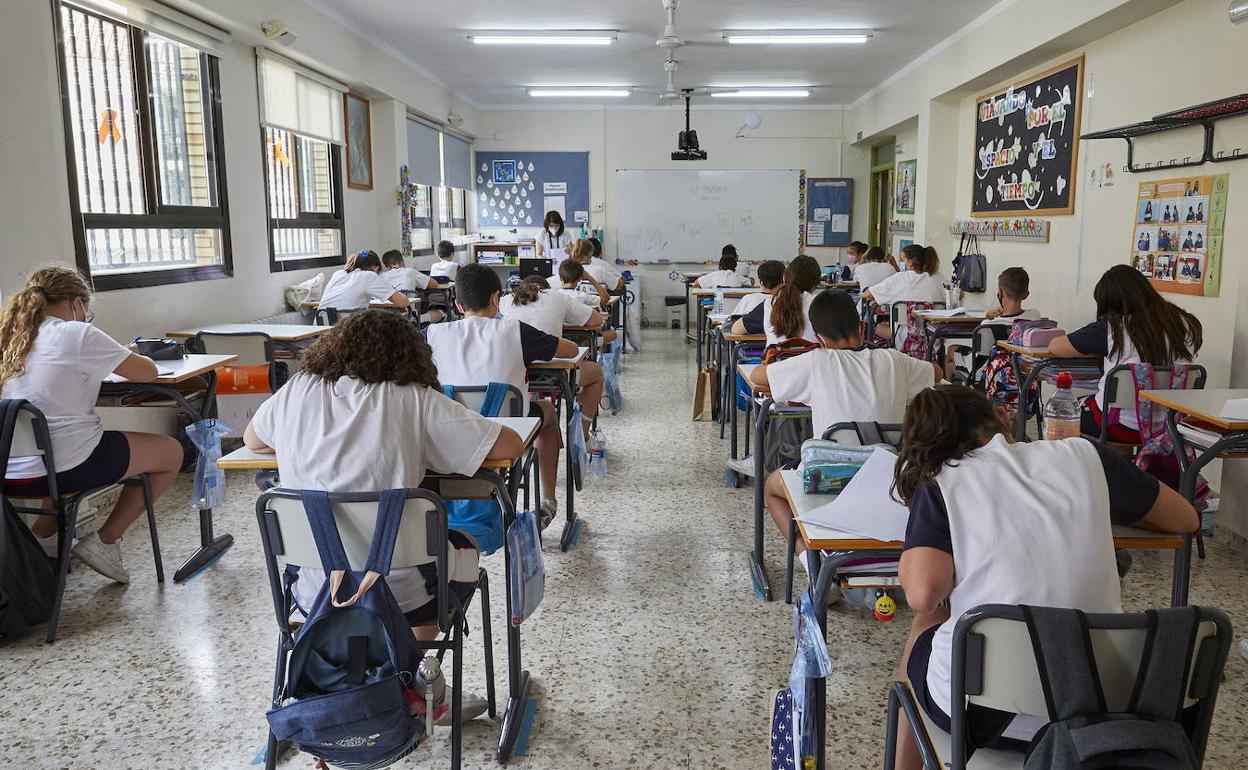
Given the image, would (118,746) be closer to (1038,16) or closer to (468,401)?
(468,401)

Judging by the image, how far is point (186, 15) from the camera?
5.46m

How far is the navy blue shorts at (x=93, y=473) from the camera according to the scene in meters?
2.99

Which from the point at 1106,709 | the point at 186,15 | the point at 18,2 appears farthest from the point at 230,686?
the point at 186,15

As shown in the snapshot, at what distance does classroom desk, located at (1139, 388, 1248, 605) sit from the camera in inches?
108

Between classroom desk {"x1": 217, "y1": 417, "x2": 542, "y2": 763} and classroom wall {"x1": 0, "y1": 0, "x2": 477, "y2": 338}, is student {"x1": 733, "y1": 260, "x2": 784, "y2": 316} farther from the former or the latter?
classroom wall {"x1": 0, "y1": 0, "x2": 477, "y2": 338}

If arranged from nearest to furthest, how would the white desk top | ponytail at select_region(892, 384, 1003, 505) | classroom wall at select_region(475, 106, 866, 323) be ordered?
ponytail at select_region(892, 384, 1003, 505) < the white desk top < classroom wall at select_region(475, 106, 866, 323)

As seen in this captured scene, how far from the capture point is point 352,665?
1793 millimetres

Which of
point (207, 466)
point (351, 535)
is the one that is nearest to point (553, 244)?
point (207, 466)

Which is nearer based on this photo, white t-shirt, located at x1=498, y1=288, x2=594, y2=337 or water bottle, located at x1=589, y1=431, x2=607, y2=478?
water bottle, located at x1=589, y1=431, x2=607, y2=478

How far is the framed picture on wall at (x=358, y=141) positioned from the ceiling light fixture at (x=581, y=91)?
8.81 feet

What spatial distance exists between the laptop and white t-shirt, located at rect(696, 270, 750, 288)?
1543 millimetres

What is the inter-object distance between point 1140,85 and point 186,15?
5740 millimetres

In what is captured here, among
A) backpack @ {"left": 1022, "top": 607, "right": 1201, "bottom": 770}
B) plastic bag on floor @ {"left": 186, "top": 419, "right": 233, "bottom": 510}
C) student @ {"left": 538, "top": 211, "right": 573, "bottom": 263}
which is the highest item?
student @ {"left": 538, "top": 211, "right": 573, "bottom": 263}

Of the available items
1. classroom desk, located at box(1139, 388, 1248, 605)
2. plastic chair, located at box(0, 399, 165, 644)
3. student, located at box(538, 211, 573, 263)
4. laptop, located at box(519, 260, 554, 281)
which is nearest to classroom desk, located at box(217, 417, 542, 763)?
plastic chair, located at box(0, 399, 165, 644)
